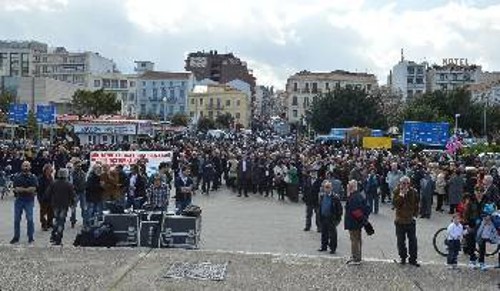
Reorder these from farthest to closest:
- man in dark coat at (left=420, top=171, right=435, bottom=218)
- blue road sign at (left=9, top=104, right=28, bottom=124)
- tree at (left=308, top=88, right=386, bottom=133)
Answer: tree at (left=308, top=88, right=386, bottom=133) < blue road sign at (left=9, top=104, right=28, bottom=124) < man in dark coat at (left=420, top=171, right=435, bottom=218)

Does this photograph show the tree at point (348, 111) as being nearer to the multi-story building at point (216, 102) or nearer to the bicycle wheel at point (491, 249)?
the multi-story building at point (216, 102)

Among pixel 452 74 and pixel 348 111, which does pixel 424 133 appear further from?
pixel 452 74

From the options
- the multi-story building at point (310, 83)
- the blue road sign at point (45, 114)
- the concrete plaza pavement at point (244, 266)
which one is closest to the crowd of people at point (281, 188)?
the concrete plaza pavement at point (244, 266)

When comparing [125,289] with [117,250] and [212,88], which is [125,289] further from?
[212,88]

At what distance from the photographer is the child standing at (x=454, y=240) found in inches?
559

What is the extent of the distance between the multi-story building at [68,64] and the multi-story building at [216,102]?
2711 cm

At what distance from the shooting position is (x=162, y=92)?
153 m

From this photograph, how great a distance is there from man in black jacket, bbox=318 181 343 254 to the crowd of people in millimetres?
21

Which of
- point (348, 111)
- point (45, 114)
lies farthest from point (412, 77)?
point (45, 114)

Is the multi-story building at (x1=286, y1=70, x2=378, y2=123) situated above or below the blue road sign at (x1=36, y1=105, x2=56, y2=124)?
above

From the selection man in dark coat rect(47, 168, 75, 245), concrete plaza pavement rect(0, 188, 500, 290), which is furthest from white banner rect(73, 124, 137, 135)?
man in dark coat rect(47, 168, 75, 245)

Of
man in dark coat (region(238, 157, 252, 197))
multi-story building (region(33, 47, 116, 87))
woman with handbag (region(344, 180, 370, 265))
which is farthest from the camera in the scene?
multi-story building (region(33, 47, 116, 87))

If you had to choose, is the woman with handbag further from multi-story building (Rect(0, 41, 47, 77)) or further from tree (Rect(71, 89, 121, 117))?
multi-story building (Rect(0, 41, 47, 77))

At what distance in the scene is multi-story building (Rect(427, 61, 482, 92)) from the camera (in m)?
162
